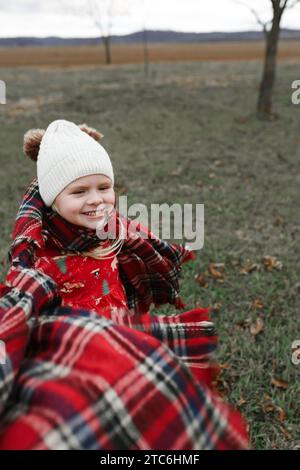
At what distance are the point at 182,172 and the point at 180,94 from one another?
10030 millimetres

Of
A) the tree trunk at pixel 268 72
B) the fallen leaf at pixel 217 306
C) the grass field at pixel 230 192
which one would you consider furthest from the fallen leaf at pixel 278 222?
the tree trunk at pixel 268 72

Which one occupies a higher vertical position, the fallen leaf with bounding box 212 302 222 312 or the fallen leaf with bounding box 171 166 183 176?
the fallen leaf with bounding box 171 166 183 176

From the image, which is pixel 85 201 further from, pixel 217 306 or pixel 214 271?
pixel 214 271

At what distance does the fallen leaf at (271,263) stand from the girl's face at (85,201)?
9.11ft

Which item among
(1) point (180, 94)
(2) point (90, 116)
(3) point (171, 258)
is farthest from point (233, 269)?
(1) point (180, 94)

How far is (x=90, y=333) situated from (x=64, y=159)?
1039mm

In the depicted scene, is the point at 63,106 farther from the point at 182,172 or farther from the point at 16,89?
the point at 182,172

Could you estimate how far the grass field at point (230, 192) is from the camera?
3.09 meters

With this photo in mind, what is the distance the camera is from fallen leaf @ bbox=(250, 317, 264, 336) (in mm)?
3506

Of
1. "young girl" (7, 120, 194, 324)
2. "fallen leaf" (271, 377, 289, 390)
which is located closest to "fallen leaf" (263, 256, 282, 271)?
"fallen leaf" (271, 377, 289, 390)

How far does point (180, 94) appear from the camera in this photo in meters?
16.9

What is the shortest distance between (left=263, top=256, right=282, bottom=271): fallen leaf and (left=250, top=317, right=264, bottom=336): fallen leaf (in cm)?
97

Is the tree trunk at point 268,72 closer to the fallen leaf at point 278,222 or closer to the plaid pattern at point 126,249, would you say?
the fallen leaf at point 278,222

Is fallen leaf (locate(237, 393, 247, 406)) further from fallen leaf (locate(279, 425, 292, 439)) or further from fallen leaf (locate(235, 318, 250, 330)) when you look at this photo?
fallen leaf (locate(235, 318, 250, 330))
